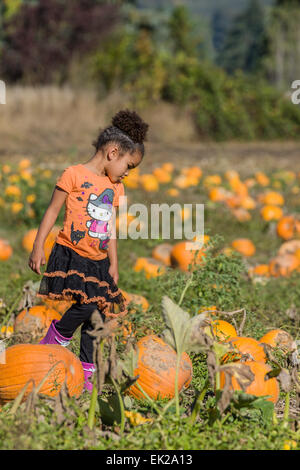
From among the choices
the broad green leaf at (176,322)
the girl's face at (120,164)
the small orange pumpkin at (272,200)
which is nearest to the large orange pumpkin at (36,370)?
the broad green leaf at (176,322)

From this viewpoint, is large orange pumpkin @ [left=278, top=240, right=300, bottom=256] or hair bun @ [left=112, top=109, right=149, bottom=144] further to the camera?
large orange pumpkin @ [left=278, top=240, right=300, bottom=256]

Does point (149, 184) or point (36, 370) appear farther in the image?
point (149, 184)

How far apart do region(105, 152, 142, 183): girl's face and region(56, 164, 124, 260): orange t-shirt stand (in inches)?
2.3

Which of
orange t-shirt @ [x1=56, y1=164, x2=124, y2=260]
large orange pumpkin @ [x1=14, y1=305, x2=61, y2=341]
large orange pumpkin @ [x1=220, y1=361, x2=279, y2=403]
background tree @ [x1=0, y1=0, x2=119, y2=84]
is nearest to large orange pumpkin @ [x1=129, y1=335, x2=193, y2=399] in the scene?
large orange pumpkin @ [x1=220, y1=361, x2=279, y2=403]

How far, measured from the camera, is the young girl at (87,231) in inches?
118

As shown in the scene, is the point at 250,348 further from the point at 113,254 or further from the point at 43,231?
the point at 43,231

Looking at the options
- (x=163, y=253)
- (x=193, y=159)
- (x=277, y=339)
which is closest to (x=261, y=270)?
(x=163, y=253)

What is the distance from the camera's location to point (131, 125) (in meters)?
3.08

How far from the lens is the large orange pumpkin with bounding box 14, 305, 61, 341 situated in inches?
Result: 132

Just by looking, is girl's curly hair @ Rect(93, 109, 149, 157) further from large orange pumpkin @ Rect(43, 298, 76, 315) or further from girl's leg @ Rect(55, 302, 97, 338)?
large orange pumpkin @ Rect(43, 298, 76, 315)

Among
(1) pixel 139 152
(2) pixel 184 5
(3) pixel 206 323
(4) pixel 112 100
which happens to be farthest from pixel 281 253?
(2) pixel 184 5

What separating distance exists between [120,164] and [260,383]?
1.37 metres

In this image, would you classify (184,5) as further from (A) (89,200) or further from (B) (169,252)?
(A) (89,200)

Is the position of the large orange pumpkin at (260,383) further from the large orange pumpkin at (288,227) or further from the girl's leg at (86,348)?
the large orange pumpkin at (288,227)
